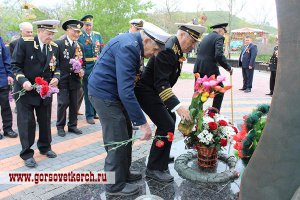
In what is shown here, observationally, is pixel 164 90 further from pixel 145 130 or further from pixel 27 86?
pixel 27 86

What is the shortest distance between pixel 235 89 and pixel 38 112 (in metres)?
8.67

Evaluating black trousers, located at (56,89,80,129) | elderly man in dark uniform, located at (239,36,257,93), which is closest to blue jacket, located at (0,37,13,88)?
black trousers, located at (56,89,80,129)

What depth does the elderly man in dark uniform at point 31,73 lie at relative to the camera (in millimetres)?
3855

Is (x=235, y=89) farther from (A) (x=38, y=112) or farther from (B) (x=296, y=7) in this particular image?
(B) (x=296, y=7)

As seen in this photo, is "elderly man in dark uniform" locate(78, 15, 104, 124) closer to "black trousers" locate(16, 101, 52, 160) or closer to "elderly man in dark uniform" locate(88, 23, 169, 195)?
"black trousers" locate(16, 101, 52, 160)

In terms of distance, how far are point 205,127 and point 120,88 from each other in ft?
4.25

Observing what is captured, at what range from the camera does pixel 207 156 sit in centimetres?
365

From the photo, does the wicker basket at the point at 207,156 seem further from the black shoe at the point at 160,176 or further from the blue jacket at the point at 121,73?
the blue jacket at the point at 121,73

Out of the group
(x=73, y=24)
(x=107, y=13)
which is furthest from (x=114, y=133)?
(x=107, y=13)

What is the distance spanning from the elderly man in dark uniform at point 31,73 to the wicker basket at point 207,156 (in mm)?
2163

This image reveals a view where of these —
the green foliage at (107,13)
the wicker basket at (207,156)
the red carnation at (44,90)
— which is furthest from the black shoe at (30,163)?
the green foliage at (107,13)

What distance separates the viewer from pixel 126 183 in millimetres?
3297

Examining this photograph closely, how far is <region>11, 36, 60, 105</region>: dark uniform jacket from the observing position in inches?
151

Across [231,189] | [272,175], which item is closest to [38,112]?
[231,189]
